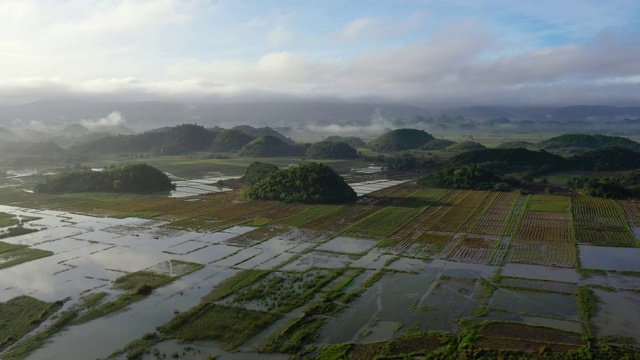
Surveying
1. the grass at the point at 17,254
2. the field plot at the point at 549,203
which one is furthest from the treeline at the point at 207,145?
the grass at the point at 17,254

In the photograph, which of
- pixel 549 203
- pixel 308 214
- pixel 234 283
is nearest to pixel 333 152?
pixel 549 203

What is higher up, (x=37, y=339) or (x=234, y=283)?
(x=234, y=283)

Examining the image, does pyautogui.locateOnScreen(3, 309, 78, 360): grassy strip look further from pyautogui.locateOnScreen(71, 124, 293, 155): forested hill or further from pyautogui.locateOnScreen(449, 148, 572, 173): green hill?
pyautogui.locateOnScreen(71, 124, 293, 155): forested hill

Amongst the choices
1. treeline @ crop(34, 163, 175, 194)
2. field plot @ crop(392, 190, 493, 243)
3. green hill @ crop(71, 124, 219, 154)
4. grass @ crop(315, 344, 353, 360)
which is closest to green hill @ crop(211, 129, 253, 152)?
green hill @ crop(71, 124, 219, 154)

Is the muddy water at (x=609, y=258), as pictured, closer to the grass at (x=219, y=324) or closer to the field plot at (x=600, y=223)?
the field plot at (x=600, y=223)

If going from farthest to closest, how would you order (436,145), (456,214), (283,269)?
(436,145) → (456,214) → (283,269)

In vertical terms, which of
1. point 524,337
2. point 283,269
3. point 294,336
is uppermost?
point 283,269

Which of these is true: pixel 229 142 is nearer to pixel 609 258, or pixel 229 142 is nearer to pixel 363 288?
pixel 363 288

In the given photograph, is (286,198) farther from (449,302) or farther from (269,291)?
(449,302)
